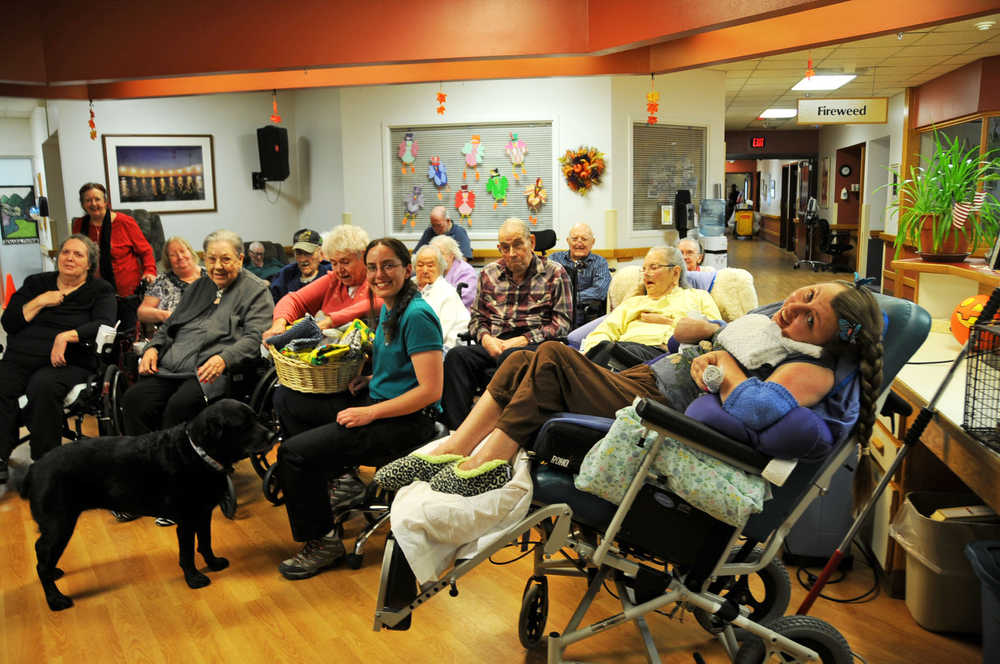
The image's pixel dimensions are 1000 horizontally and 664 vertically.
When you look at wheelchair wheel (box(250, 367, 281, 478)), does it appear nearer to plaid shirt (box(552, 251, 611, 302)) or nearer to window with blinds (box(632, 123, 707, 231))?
plaid shirt (box(552, 251, 611, 302))

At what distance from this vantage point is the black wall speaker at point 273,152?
825cm

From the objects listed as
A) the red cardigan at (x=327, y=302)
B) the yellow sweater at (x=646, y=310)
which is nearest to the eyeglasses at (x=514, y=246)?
the yellow sweater at (x=646, y=310)

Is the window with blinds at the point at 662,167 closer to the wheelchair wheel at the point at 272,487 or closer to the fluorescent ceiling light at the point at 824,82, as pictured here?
the fluorescent ceiling light at the point at 824,82

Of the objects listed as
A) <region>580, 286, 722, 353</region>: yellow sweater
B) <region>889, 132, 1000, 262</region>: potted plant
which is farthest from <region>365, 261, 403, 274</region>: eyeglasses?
<region>889, 132, 1000, 262</region>: potted plant

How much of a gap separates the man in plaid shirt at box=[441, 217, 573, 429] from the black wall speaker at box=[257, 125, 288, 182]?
4937 mm

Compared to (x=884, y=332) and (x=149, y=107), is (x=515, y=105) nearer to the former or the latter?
(x=149, y=107)

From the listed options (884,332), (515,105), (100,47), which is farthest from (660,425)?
→ (515,105)

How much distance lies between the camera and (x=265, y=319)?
12.2 ft

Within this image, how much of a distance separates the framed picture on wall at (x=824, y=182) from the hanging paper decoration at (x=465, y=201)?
962 centimetres

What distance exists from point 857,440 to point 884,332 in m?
0.28

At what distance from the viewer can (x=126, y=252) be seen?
5.35 m

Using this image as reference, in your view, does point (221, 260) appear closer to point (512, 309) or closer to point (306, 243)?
point (306, 243)

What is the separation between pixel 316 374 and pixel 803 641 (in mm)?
1917

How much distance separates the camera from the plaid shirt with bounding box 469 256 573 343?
4.08 m
